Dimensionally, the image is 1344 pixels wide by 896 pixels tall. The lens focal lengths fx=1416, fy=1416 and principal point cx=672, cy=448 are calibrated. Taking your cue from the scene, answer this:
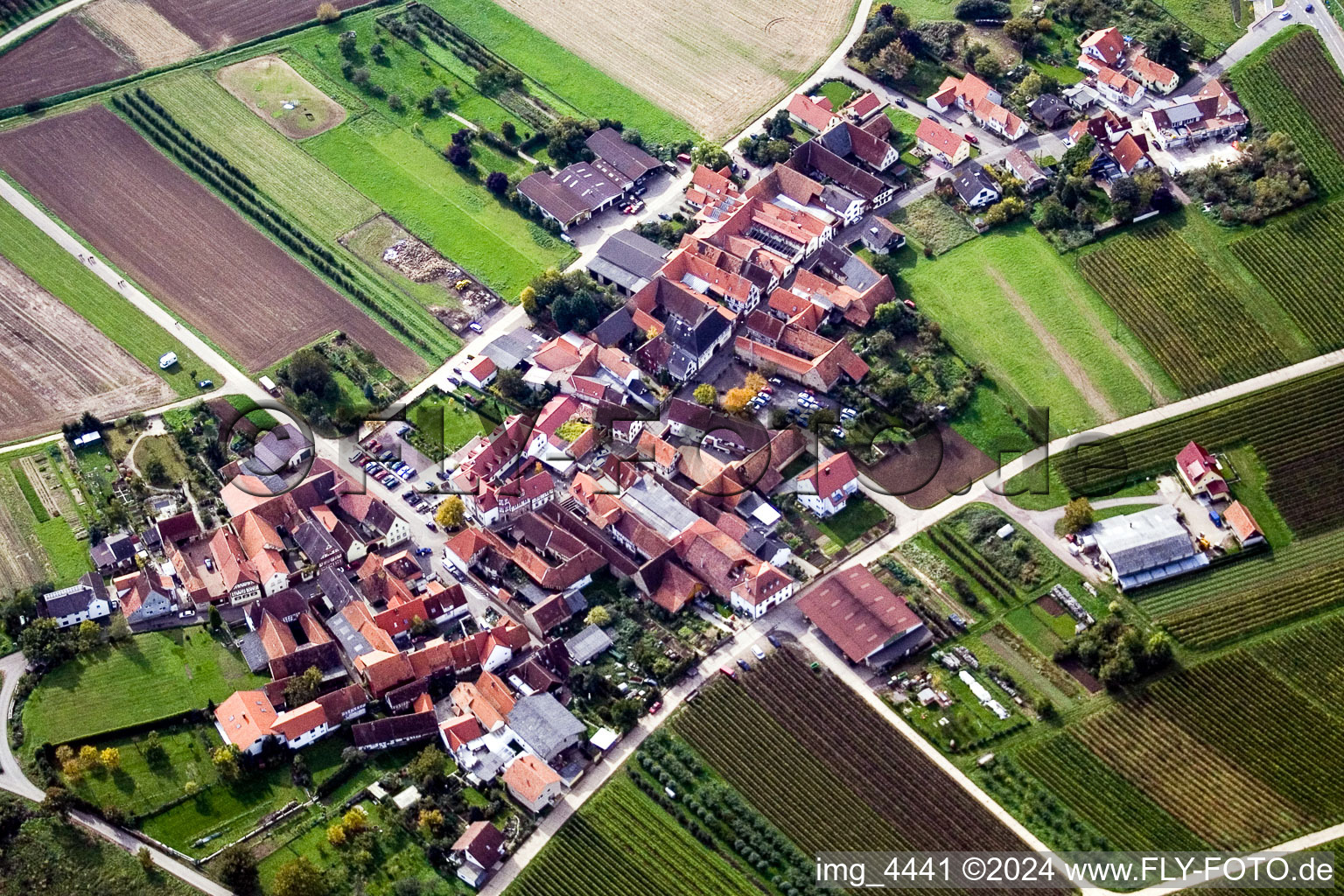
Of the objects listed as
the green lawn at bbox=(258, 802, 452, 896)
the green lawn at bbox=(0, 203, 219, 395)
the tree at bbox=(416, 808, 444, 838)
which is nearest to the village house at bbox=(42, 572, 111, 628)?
the green lawn at bbox=(0, 203, 219, 395)

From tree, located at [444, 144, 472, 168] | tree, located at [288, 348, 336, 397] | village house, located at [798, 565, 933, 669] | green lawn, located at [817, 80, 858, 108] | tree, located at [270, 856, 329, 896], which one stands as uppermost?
green lawn, located at [817, 80, 858, 108]

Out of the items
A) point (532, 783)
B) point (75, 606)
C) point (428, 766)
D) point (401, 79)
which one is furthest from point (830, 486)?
point (401, 79)

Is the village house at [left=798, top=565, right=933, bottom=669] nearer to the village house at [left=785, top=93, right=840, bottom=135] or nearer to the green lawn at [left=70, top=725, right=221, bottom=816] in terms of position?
the green lawn at [left=70, top=725, right=221, bottom=816]

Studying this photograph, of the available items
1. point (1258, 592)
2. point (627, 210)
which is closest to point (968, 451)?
point (1258, 592)

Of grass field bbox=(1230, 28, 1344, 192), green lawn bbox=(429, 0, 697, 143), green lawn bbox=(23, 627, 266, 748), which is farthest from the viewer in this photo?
green lawn bbox=(429, 0, 697, 143)

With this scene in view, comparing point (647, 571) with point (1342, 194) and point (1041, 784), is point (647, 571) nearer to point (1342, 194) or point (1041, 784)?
point (1041, 784)

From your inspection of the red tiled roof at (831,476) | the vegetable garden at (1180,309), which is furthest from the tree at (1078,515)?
the vegetable garden at (1180,309)
